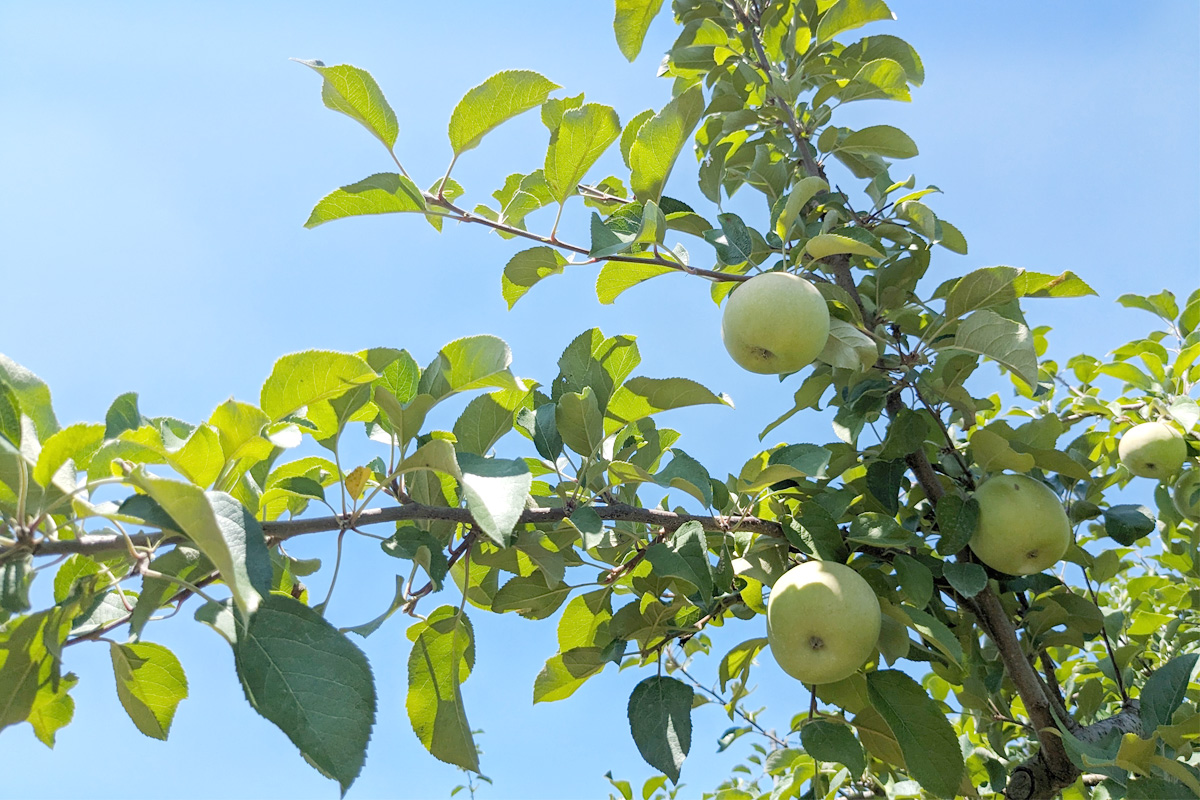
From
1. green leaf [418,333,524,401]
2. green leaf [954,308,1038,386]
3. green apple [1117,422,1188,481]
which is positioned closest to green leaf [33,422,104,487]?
green leaf [418,333,524,401]

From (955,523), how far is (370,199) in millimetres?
1626

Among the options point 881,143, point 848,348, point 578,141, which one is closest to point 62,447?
point 578,141

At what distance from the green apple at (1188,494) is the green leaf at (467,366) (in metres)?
2.49

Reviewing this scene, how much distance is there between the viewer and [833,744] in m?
1.84

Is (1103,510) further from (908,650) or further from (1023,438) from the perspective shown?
(908,650)

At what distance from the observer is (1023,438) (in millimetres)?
2287

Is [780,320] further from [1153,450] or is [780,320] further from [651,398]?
[1153,450]

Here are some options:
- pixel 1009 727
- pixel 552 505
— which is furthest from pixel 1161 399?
pixel 552 505

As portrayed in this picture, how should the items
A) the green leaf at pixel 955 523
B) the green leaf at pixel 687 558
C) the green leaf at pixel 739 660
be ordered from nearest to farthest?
1. the green leaf at pixel 687 558
2. the green leaf at pixel 955 523
3. the green leaf at pixel 739 660

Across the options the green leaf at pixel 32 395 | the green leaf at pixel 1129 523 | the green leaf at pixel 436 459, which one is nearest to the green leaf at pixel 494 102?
the green leaf at pixel 436 459

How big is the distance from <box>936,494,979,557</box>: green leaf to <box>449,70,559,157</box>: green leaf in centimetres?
143

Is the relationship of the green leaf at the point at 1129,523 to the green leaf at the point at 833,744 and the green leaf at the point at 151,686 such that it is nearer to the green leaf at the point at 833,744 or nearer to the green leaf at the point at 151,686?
the green leaf at the point at 833,744

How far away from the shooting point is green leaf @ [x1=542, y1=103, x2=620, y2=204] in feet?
5.93

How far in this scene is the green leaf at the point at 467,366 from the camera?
1.50m
